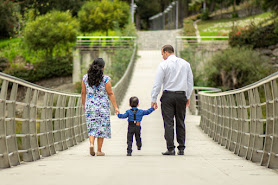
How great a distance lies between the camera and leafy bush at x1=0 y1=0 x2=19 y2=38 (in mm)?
50750

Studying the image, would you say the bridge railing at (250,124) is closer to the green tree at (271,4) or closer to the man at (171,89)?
the man at (171,89)

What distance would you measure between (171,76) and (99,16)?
39515 millimetres

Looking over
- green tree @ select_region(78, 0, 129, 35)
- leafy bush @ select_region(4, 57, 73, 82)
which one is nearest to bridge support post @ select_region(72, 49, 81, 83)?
leafy bush @ select_region(4, 57, 73, 82)

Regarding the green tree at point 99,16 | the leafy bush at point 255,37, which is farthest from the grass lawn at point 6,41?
the leafy bush at point 255,37

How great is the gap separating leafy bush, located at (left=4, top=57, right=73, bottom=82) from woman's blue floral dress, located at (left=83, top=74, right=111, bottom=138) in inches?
1396

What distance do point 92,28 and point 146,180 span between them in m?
44.3

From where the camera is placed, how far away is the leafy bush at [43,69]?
141 feet

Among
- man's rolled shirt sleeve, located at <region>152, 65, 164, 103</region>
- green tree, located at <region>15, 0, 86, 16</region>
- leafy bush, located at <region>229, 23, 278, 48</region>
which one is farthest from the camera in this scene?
green tree, located at <region>15, 0, 86, 16</region>

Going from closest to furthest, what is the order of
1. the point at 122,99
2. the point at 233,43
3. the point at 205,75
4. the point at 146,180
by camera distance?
the point at 146,180, the point at 122,99, the point at 205,75, the point at 233,43

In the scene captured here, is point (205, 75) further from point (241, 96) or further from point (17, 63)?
point (241, 96)

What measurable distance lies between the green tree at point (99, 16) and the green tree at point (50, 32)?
9.42 ft

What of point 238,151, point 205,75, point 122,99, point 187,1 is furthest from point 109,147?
point 187,1

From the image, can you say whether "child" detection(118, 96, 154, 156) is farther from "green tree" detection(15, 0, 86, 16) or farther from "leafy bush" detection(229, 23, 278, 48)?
"green tree" detection(15, 0, 86, 16)

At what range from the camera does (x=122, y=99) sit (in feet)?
88.5
